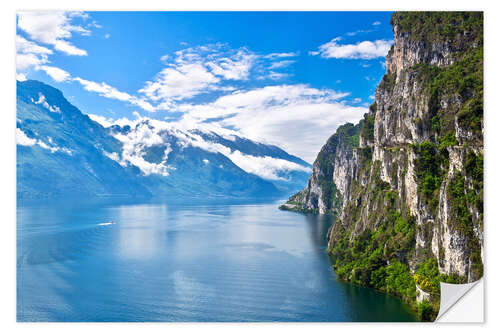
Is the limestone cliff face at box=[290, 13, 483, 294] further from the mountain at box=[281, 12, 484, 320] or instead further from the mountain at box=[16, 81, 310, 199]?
the mountain at box=[16, 81, 310, 199]

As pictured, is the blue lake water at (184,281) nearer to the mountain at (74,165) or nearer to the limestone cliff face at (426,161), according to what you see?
the limestone cliff face at (426,161)

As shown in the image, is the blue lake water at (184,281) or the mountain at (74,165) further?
the mountain at (74,165)

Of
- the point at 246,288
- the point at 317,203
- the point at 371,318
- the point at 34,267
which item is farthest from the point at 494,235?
the point at 317,203

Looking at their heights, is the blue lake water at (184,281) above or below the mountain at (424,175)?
below

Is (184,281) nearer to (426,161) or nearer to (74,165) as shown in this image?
(426,161)

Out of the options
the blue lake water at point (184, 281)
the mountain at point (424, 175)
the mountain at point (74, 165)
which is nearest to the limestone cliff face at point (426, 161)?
the mountain at point (424, 175)

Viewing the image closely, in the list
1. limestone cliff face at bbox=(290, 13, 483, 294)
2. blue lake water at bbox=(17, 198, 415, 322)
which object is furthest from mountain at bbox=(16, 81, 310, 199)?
limestone cliff face at bbox=(290, 13, 483, 294)

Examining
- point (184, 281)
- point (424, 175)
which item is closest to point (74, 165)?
point (184, 281)
